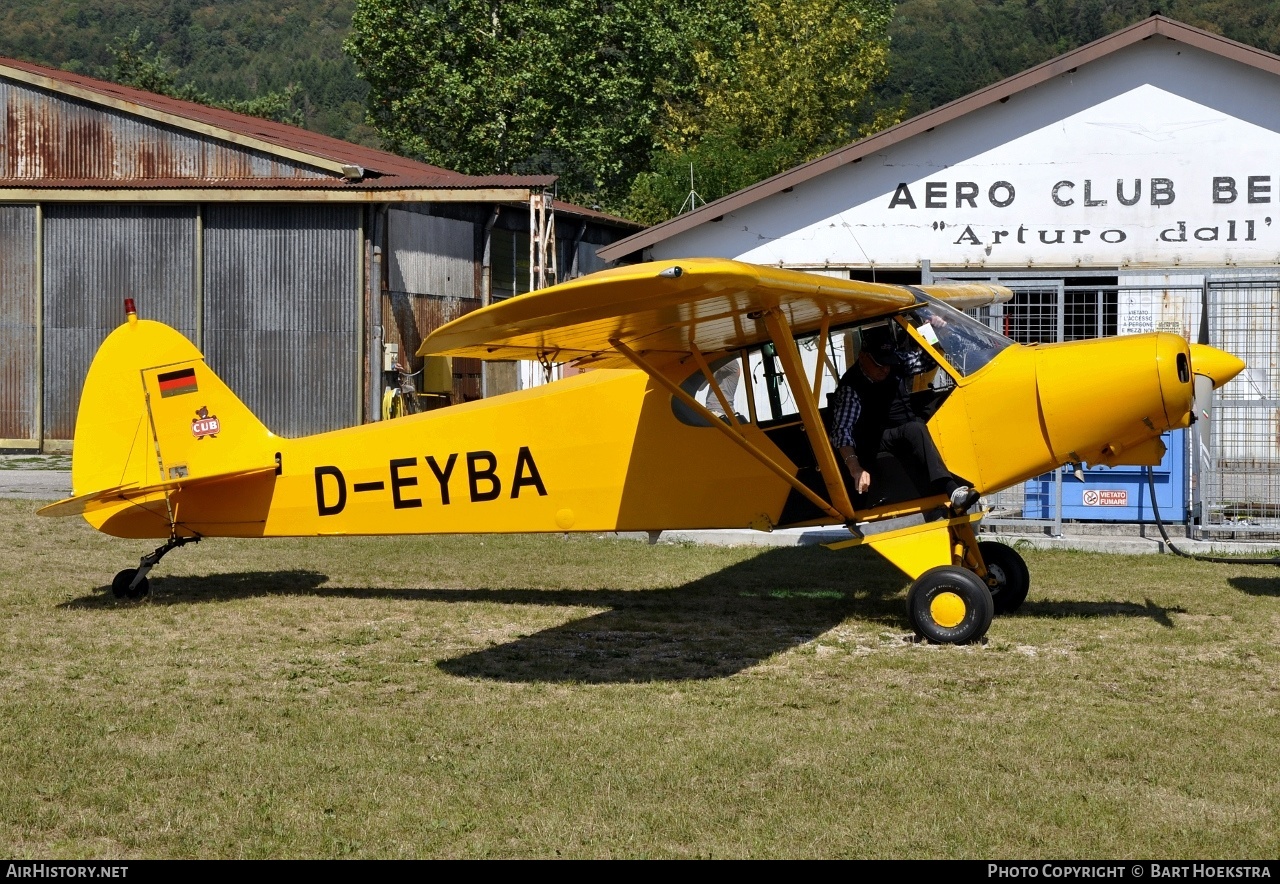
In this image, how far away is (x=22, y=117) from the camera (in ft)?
85.4

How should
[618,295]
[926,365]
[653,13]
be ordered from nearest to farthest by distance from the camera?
[618,295] < [926,365] < [653,13]

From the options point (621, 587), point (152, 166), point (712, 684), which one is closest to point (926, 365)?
point (712, 684)

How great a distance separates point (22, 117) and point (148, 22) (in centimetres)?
15343

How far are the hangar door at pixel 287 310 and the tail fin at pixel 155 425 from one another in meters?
13.9

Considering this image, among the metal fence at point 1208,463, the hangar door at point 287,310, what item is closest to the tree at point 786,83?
the hangar door at point 287,310

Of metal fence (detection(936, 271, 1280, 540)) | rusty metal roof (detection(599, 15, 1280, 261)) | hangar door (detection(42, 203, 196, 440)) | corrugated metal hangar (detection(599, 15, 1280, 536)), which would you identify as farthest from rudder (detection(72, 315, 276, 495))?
hangar door (detection(42, 203, 196, 440))

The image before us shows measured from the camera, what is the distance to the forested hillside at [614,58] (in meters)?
48.8

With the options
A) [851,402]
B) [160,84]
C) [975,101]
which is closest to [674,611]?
[851,402]

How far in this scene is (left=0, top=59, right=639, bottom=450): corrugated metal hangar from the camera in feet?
80.9

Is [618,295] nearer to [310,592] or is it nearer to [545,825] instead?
[545,825]

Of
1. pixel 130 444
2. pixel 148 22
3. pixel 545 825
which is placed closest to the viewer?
pixel 545 825

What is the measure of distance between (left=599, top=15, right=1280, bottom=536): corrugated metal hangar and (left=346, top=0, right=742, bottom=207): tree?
31.0m

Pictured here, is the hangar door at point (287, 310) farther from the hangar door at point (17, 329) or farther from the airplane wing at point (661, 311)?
the airplane wing at point (661, 311)
